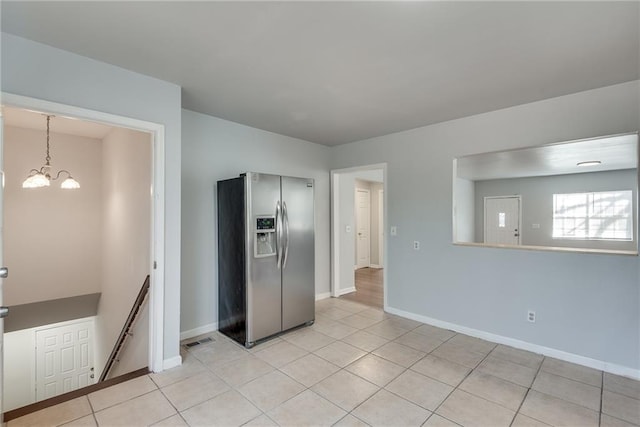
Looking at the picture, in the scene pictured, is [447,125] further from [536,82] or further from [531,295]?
[531,295]

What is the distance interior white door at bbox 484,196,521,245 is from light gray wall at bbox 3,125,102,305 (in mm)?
8898

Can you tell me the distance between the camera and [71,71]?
85.4 inches

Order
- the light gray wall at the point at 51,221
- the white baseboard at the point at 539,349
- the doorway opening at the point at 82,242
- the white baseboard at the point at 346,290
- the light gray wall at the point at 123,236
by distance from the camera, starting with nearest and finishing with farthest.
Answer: the white baseboard at the point at 539,349, the light gray wall at the point at 123,236, the doorway opening at the point at 82,242, the light gray wall at the point at 51,221, the white baseboard at the point at 346,290

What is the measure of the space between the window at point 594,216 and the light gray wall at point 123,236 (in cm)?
825

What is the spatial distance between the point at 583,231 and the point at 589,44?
617 cm

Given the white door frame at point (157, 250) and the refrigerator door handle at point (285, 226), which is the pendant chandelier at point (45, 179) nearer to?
the white door frame at point (157, 250)

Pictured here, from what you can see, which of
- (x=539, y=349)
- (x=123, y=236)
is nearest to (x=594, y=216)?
(x=539, y=349)

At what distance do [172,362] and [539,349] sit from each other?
3620mm

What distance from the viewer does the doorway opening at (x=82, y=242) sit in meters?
3.53

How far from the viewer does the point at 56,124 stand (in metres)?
4.21

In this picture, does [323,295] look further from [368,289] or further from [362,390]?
[362,390]

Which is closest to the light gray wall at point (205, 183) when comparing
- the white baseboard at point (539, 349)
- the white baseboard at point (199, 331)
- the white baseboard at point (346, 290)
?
the white baseboard at point (199, 331)

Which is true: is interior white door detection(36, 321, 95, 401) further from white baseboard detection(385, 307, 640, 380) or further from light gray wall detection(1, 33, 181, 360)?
white baseboard detection(385, 307, 640, 380)

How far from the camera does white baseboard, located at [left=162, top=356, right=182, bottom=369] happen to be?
2641 millimetres
